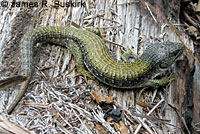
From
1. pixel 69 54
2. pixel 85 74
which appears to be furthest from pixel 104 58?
pixel 69 54

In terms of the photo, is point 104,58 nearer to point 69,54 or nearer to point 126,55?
point 126,55

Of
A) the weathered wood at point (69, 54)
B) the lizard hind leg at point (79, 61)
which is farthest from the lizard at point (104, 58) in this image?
the weathered wood at point (69, 54)

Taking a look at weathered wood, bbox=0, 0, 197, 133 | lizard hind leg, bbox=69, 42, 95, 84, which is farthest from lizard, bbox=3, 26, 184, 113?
weathered wood, bbox=0, 0, 197, 133

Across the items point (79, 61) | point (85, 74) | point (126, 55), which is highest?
point (126, 55)

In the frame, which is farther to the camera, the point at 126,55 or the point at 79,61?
the point at 126,55

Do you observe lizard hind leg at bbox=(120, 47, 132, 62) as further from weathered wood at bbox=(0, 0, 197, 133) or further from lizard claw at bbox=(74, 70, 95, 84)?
lizard claw at bbox=(74, 70, 95, 84)

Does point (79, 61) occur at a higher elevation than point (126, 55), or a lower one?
lower

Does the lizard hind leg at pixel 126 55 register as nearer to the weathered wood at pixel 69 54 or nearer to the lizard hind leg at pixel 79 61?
the weathered wood at pixel 69 54
